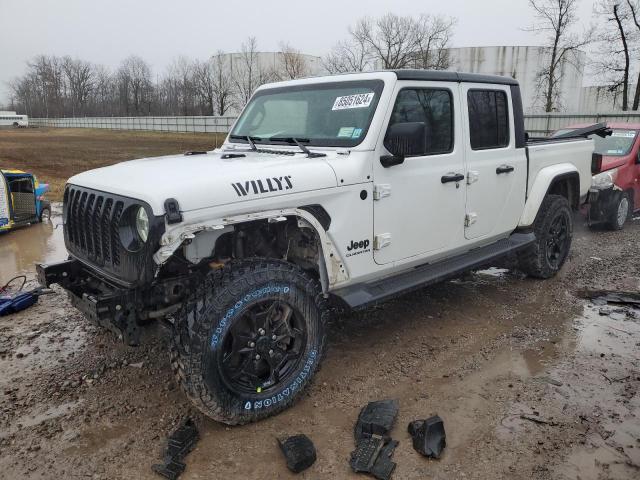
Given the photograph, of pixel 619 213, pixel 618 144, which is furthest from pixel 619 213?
pixel 618 144

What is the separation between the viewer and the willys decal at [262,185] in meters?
3.00

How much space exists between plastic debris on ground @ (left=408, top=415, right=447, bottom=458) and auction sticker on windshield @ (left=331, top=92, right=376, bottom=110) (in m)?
2.22

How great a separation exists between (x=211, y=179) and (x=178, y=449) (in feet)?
5.06

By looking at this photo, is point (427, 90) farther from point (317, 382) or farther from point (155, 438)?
point (155, 438)

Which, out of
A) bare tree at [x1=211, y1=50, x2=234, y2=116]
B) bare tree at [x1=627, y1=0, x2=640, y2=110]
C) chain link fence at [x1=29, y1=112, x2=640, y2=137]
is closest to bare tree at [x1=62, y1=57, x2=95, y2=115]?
chain link fence at [x1=29, y1=112, x2=640, y2=137]

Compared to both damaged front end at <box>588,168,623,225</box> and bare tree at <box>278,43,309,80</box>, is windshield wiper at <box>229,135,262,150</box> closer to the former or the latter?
damaged front end at <box>588,168,623,225</box>

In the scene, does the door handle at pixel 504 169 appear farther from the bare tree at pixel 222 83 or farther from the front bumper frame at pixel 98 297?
the bare tree at pixel 222 83

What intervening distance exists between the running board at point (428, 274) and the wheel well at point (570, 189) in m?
0.99

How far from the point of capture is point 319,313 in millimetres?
3426

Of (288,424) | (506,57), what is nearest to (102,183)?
(288,424)

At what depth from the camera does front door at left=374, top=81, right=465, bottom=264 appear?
3770 millimetres

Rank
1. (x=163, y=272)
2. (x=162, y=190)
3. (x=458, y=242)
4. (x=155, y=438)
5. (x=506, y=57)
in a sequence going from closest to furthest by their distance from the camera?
(x=162, y=190) < (x=155, y=438) < (x=163, y=272) < (x=458, y=242) < (x=506, y=57)

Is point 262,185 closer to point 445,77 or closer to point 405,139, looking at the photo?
point 405,139

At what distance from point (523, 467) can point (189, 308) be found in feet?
6.72
